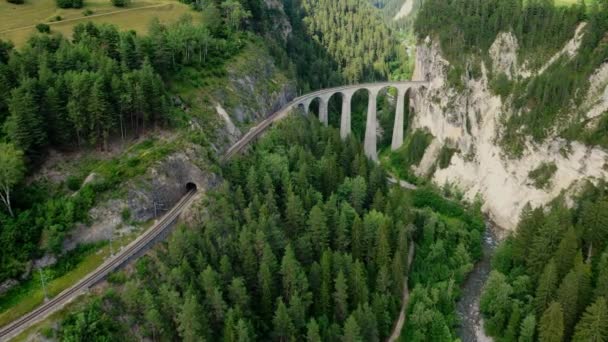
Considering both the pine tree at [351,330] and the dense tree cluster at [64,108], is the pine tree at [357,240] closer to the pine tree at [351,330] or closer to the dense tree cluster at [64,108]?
the pine tree at [351,330]

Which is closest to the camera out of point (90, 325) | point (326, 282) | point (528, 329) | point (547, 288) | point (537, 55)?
point (90, 325)

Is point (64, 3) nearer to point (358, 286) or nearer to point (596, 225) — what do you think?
point (358, 286)

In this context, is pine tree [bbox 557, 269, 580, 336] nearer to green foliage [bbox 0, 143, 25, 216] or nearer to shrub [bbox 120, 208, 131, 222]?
shrub [bbox 120, 208, 131, 222]

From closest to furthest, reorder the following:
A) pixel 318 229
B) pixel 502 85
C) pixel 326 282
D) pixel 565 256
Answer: pixel 326 282 < pixel 565 256 < pixel 318 229 < pixel 502 85

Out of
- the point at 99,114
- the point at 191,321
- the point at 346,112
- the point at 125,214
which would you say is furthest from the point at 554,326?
the point at 346,112

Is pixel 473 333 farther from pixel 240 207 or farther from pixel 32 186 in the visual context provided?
pixel 32 186
